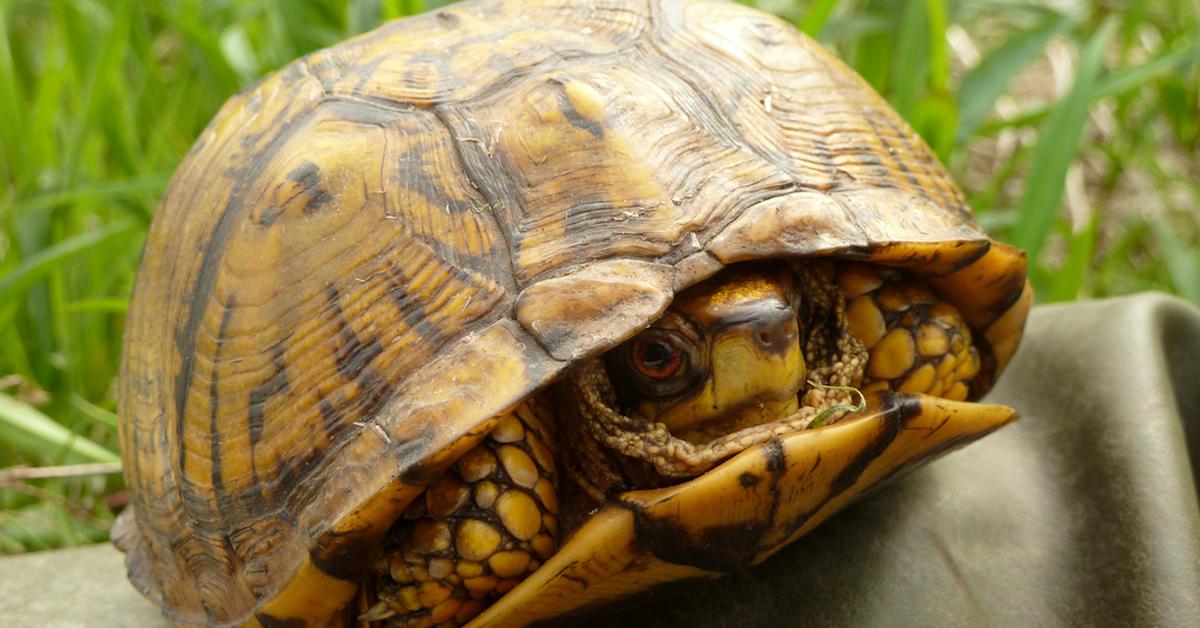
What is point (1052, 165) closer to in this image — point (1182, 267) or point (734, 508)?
point (1182, 267)

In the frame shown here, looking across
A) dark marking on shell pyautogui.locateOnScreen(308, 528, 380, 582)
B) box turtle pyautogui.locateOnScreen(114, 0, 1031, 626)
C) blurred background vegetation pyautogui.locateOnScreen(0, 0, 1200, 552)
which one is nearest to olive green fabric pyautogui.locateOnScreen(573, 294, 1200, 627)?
box turtle pyautogui.locateOnScreen(114, 0, 1031, 626)

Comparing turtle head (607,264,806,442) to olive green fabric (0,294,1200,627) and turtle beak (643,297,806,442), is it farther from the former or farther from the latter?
olive green fabric (0,294,1200,627)

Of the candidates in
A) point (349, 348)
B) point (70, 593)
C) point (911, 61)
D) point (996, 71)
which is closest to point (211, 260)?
point (349, 348)

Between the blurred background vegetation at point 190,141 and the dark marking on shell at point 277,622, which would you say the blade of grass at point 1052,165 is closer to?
the blurred background vegetation at point 190,141

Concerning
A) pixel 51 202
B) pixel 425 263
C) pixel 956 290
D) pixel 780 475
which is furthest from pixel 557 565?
pixel 51 202

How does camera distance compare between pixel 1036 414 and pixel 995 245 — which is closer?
pixel 995 245

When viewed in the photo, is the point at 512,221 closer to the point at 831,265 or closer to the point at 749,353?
the point at 749,353
